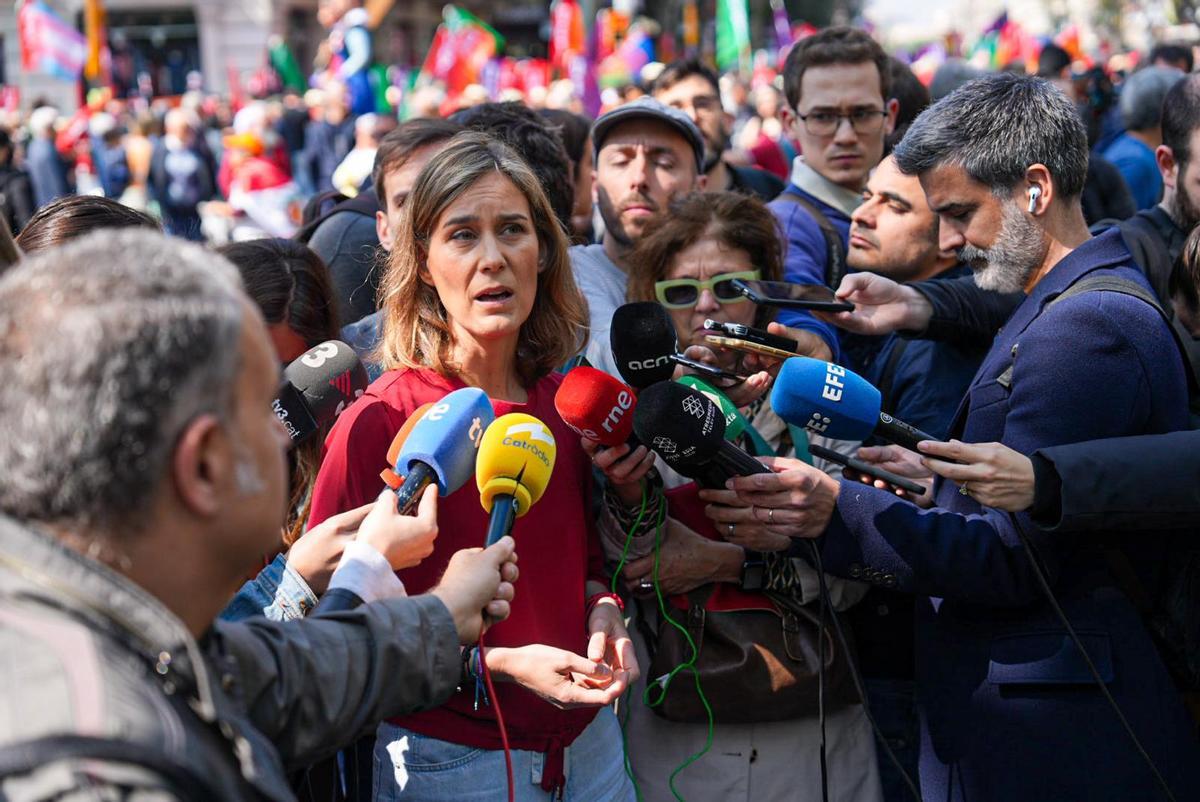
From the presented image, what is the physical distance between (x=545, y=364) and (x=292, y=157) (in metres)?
18.5

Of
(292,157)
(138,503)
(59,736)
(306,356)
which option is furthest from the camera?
(292,157)

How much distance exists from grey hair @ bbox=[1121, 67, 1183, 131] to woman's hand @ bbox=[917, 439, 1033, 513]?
5725 mm

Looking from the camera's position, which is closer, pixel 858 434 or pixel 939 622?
pixel 858 434

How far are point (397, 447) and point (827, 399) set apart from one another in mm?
1008

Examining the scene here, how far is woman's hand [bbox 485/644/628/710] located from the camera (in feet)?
9.28

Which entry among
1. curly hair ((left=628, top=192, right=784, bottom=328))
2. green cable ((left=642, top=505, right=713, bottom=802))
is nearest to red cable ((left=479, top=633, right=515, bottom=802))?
green cable ((left=642, top=505, right=713, bottom=802))

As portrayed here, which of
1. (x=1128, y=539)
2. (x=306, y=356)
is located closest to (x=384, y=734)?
(x=306, y=356)

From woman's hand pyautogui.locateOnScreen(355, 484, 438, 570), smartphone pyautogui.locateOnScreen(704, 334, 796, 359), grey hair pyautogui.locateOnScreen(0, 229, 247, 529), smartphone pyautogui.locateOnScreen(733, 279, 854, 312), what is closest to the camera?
grey hair pyautogui.locateOnScreen(0, 229, 247, 529)

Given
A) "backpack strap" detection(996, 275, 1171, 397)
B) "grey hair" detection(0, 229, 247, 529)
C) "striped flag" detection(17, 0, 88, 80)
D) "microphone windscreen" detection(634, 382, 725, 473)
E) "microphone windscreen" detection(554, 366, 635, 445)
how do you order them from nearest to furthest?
"grey hair" detection(0, 229, 247, 529), "microphone windscreen" detection(634, 382, 725, 473), "microphone windscreen" detection(554, 366, 635, 445), "backpack strap" detection(996, 275, 1171, 397), "striped flag" detection(17, 0, 88, 80)

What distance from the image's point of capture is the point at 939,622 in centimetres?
337

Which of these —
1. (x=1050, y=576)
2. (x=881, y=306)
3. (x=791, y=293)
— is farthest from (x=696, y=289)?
(x=1050, y=576)

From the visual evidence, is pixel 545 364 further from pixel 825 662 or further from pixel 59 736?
pixel 59 736

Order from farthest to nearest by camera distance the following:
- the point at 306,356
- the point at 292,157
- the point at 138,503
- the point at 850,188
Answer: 1. the point at 292,157
2. the point at 850,188
3. the point at 306,356
4. the point at 138,503

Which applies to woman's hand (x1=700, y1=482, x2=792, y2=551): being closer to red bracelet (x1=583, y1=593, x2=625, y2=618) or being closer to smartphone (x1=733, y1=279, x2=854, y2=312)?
red bracelet (x1=583, y1=593, x2=625, y2=618)
